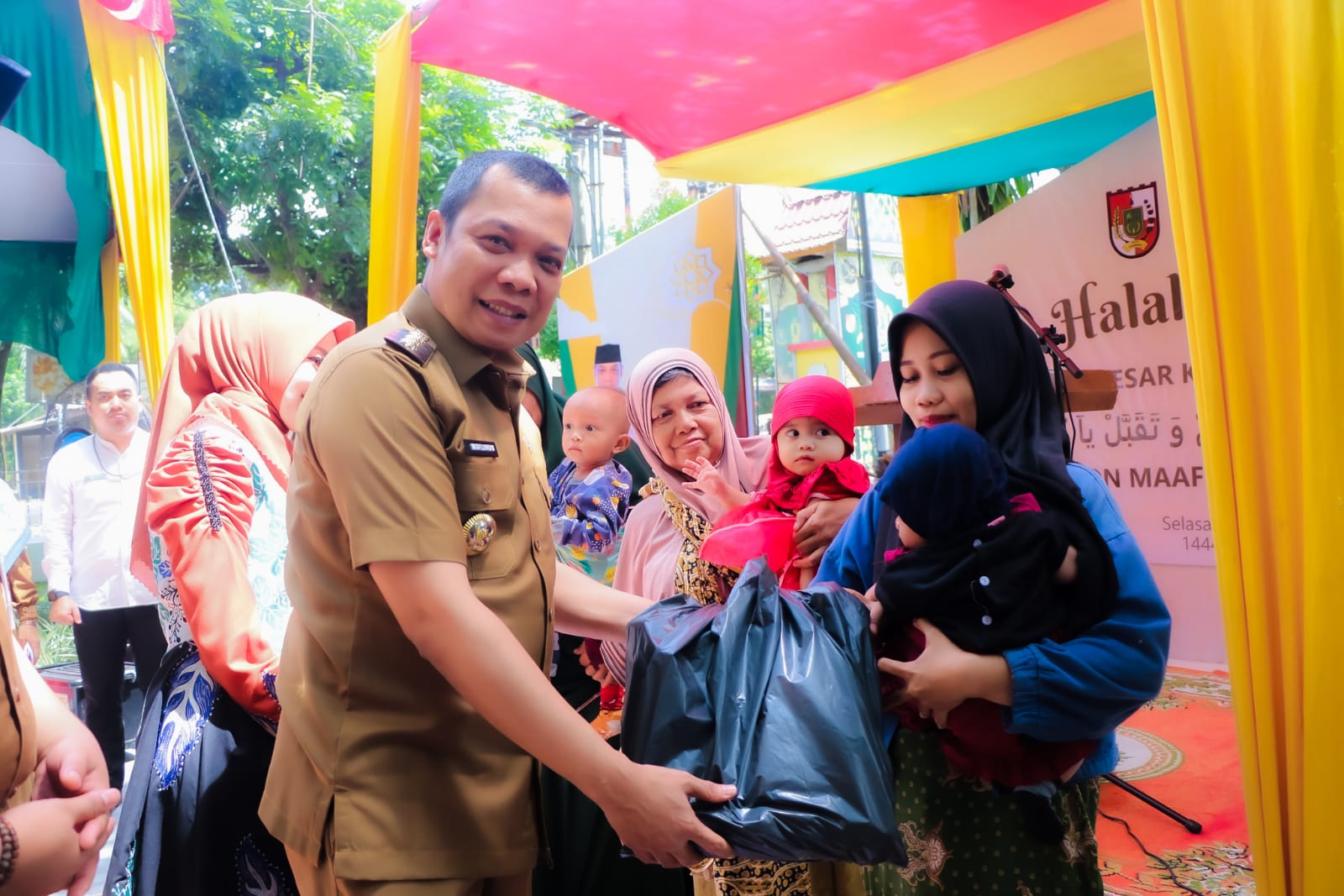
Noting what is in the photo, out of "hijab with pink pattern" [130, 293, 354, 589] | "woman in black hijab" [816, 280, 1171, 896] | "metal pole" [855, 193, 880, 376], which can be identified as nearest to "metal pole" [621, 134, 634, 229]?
"metal pole" [855, 193, 880, 376]

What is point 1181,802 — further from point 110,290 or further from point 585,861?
point 110,290

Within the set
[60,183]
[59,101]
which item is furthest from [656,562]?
[60,183]

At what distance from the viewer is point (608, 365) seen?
4895mm

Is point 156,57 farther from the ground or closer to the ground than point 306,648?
farther from the ground

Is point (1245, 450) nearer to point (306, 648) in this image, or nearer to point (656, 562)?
point (306, 648)

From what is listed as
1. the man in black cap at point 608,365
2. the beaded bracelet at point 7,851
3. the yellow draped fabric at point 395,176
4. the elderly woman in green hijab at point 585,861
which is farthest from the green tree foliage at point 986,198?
the beaded bracelet at point 7,851

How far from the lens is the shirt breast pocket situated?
4.83 feet

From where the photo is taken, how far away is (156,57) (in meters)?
5.52

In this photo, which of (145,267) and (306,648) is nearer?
(306,648)

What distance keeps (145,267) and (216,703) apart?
4250mm

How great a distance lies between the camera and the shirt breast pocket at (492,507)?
58.0 inches

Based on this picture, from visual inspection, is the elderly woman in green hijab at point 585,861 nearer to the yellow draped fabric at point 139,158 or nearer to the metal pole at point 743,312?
the metal pole at point 743,312

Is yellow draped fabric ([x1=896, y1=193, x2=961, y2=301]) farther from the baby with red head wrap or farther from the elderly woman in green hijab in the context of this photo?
the elderly woman in green hijab

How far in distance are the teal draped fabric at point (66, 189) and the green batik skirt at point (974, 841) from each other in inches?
242
